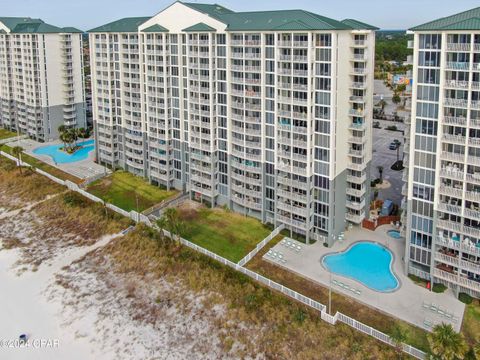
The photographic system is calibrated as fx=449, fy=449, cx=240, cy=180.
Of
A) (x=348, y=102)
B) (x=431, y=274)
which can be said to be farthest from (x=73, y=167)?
(x=431, y=274)

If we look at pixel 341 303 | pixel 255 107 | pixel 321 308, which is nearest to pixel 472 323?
pixel 341 303

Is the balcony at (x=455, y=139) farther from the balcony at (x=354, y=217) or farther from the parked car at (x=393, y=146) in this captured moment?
the parked car at (x=393, y=146)

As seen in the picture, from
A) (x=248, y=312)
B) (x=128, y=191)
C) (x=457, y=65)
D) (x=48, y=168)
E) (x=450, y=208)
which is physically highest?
(x=457, y=65)

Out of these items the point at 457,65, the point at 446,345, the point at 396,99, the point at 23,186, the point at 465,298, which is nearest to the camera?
the point at 446,345

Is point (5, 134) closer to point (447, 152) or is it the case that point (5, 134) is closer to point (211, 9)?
point (211, 9)

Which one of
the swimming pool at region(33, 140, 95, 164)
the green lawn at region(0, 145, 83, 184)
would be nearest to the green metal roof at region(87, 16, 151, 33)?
the swimming pool at region(33, 140, 95, 164)

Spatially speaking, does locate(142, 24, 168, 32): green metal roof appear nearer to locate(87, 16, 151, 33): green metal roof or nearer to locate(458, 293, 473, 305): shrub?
locate(87, 16, 151, 33): green metal roof

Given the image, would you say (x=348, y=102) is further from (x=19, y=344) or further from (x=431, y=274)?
(x=19, y=344)

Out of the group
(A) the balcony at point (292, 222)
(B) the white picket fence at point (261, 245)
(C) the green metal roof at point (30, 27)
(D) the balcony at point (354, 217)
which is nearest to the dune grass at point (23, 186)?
(C) the green metal roof at point (30, 27)
